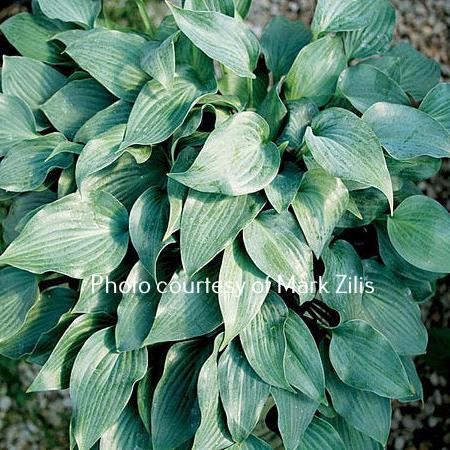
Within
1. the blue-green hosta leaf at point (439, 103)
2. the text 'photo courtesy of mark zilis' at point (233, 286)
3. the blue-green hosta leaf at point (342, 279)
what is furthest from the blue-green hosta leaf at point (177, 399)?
the blue-green hosta leaf at point (439, 103)

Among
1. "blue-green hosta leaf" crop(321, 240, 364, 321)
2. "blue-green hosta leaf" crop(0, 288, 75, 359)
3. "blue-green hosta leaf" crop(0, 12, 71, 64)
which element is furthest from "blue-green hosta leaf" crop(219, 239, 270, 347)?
"blue-green hosta leaf" crop(0, 12, 71, 64)

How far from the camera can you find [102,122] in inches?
44.0

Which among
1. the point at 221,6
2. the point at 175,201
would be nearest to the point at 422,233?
the point at 175,201

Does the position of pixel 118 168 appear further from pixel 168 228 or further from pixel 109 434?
A: pixel 109 434

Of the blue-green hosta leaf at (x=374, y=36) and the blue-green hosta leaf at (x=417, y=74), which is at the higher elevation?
the blue-green hosta leaf at (x=374, y=36)

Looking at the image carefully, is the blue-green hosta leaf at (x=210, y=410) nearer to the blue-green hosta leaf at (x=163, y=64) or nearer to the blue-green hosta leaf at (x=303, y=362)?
the blue-green hosta leaf at (x=303, y=362)

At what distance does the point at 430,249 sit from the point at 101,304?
1.71 feet

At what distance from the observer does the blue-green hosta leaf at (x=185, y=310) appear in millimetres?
1010

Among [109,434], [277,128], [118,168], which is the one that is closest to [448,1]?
[277,128]

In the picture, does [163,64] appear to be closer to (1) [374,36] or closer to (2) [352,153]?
(2) [352,153]

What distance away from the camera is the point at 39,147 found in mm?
1137

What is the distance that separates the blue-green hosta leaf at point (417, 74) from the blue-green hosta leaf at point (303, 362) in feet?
1.74

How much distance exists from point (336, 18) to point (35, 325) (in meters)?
0.73

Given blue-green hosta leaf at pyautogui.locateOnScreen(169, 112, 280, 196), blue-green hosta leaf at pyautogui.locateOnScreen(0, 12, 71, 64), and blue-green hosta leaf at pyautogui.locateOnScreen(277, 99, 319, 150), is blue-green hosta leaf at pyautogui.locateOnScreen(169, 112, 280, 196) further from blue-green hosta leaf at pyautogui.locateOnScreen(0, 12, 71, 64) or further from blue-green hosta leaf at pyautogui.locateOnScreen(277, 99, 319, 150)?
blue-green hosta leaf at pyautogui.locateOnScreen(0, 12, 71, 64)
